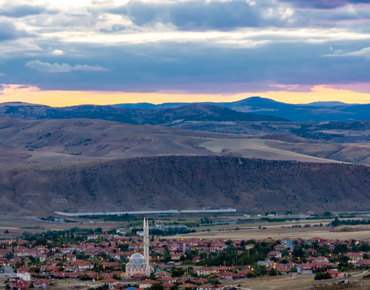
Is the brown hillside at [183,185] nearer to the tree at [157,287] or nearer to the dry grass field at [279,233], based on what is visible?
the dry grass field at [279,233]

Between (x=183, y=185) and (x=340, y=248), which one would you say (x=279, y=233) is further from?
(x=183, y=185)

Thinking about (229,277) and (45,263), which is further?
(45,263)

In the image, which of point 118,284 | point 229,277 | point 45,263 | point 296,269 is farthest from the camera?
point 45,263

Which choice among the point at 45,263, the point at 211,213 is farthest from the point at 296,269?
the point at 211,213

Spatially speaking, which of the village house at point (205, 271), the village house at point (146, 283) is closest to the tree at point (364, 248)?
Result: the village house at point (205, 271)

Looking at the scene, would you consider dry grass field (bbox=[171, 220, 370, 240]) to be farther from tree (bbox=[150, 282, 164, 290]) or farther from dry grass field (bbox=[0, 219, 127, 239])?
tree (bbox=[150, 282, 164, 290])

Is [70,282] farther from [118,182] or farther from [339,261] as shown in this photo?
[118,182]

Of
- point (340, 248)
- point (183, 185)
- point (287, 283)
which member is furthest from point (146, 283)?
point (183, 185)
